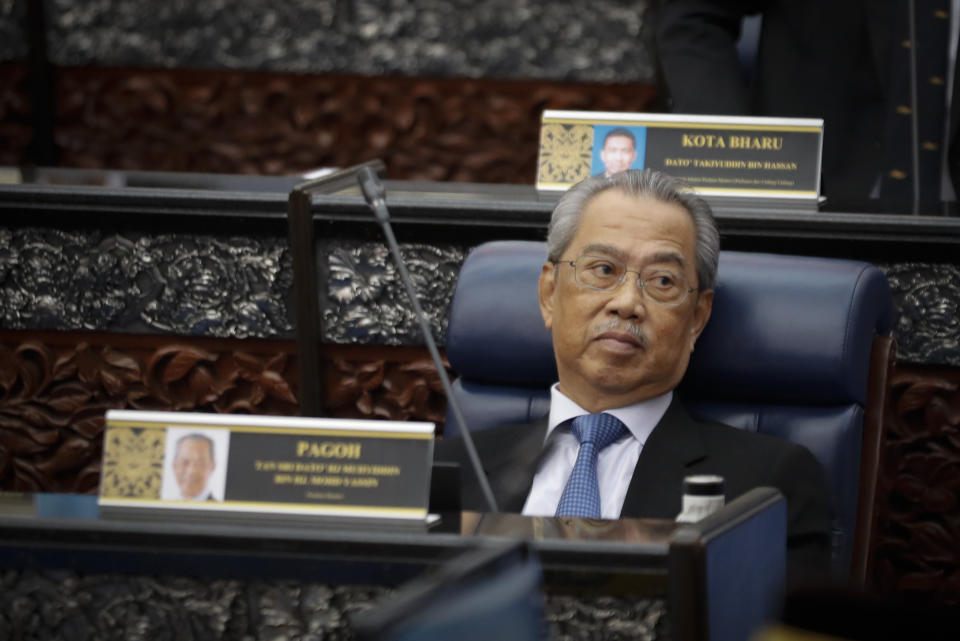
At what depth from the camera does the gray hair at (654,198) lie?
1876mm

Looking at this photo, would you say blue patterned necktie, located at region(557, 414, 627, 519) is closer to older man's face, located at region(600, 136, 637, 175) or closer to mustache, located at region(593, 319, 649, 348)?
mustache, located at region(593, 319, 649, 348)

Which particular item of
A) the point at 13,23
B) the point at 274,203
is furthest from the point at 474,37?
the point at 274,203

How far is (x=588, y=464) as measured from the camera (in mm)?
1757

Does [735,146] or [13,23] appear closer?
[735,146]

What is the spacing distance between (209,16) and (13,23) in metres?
0.61

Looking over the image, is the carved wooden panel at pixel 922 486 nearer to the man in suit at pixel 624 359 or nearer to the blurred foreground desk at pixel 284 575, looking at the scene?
the man in suit at pixel 624 359

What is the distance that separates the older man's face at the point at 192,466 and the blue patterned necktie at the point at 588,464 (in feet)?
1.92

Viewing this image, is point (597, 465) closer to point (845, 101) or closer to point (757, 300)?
point (757, 300)

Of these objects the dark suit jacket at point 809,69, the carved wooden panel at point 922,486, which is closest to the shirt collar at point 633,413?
the carved wooden panel at point 922,486

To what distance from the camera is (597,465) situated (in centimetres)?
178

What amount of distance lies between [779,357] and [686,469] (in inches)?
8.3

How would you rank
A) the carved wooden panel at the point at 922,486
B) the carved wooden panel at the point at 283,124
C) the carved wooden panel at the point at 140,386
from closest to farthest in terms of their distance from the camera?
the carved wooden panel at the point at 922,486 < the carved wooden panel at the point at 140,386 < the carved wooden panel at the point at 283,124

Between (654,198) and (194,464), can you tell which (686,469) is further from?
(194,464)

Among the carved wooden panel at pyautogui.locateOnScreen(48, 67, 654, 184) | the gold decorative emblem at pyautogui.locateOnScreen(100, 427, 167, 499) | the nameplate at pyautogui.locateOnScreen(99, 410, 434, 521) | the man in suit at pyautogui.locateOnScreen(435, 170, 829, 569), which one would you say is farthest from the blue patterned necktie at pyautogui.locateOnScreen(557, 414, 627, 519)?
the carved wooden panel at pyautogui.locateOnScreen(48, 67, 654, 184)
